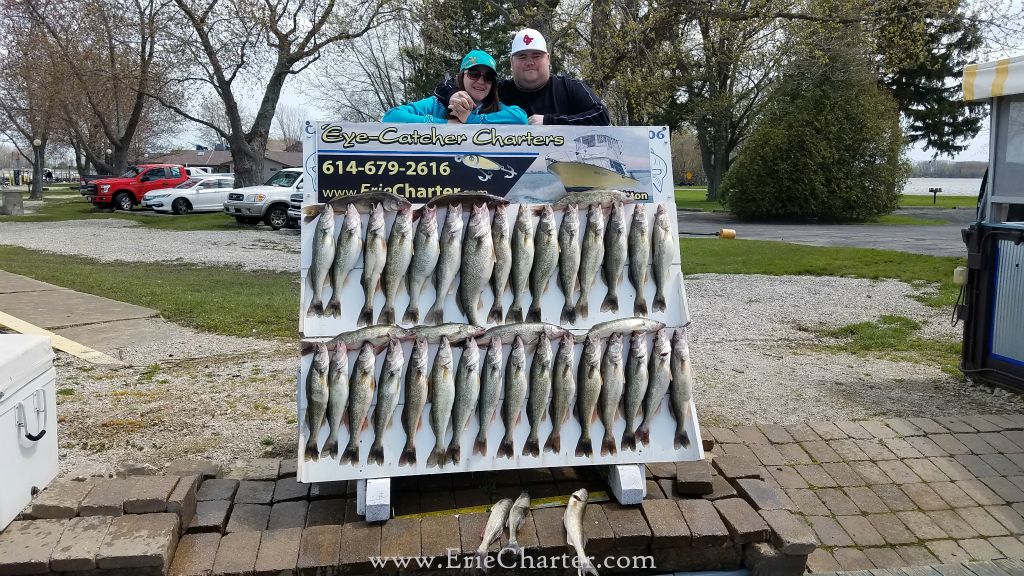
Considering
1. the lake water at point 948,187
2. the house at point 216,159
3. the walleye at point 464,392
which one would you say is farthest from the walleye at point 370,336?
the house at point 216,159

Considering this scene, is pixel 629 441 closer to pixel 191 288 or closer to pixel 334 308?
pixel 334 308

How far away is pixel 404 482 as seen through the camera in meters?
3.97

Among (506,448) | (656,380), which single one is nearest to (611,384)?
(656,380)

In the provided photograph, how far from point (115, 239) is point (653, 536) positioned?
2034 centimetres

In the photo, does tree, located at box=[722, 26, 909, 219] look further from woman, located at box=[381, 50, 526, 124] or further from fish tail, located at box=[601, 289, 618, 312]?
fish tail, located at box=[601, 289, 618, 312]

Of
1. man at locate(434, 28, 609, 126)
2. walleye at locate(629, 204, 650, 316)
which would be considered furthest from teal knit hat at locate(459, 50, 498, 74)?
walleye at locate(629, 204, 650, 316)

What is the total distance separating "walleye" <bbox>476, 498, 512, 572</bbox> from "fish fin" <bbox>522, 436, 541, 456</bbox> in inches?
9.2

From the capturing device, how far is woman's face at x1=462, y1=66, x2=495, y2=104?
4.43 metres

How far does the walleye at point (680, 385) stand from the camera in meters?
3.65

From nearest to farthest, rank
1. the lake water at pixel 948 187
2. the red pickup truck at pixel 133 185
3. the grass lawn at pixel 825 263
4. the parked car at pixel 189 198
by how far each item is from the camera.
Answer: the grass lawn at pixel 825 263 → the parked car at pixel 189 198 → the red pickup truck at pixel 133 185 → the lake water at pixel 948 187

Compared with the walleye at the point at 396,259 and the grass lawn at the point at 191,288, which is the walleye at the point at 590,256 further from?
the grass lawn at the point at 191,288

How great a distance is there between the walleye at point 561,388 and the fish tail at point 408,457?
0.62m

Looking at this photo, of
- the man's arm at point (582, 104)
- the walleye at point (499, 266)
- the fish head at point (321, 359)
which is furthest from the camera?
the man's arm at point (582, 104)

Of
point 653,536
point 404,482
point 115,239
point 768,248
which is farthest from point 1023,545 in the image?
point 115,239
